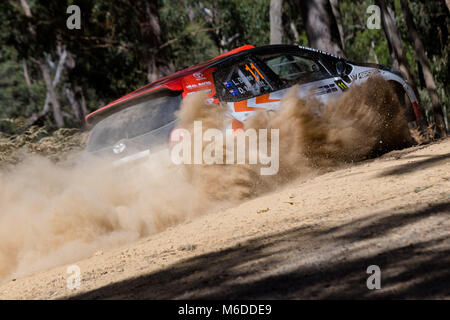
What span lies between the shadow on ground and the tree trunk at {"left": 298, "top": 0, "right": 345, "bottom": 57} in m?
8.43

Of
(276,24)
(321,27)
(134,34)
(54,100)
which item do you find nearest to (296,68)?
(321,27)

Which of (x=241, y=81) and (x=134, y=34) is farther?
(x=134, y=34)

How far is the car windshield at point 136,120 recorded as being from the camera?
6.15 meters

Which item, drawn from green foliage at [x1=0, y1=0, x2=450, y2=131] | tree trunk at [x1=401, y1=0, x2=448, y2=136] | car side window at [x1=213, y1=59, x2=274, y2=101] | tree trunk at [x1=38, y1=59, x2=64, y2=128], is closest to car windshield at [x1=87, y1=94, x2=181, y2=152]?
car side window at [x1=213, y1=59, x2=274, y2=101]

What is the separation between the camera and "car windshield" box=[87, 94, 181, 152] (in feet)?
20.2

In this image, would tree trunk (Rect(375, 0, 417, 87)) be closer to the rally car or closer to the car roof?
the rally car

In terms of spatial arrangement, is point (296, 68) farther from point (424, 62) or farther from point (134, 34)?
point (134, 34)

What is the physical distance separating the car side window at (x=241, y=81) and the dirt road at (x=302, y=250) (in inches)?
48.0

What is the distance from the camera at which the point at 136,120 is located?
632 cm

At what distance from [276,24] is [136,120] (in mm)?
12124

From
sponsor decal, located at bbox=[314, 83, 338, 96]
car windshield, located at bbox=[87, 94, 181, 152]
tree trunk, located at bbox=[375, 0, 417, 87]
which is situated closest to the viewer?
car windshield, located at bbox=[87, 94, 181, 152]

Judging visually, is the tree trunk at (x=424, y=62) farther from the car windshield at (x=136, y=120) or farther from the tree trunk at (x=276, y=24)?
the car windshield at (x=136, y=120)

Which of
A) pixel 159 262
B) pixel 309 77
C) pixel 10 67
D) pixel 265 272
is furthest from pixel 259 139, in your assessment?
pixel 10 67

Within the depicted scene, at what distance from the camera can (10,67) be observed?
44625mm
